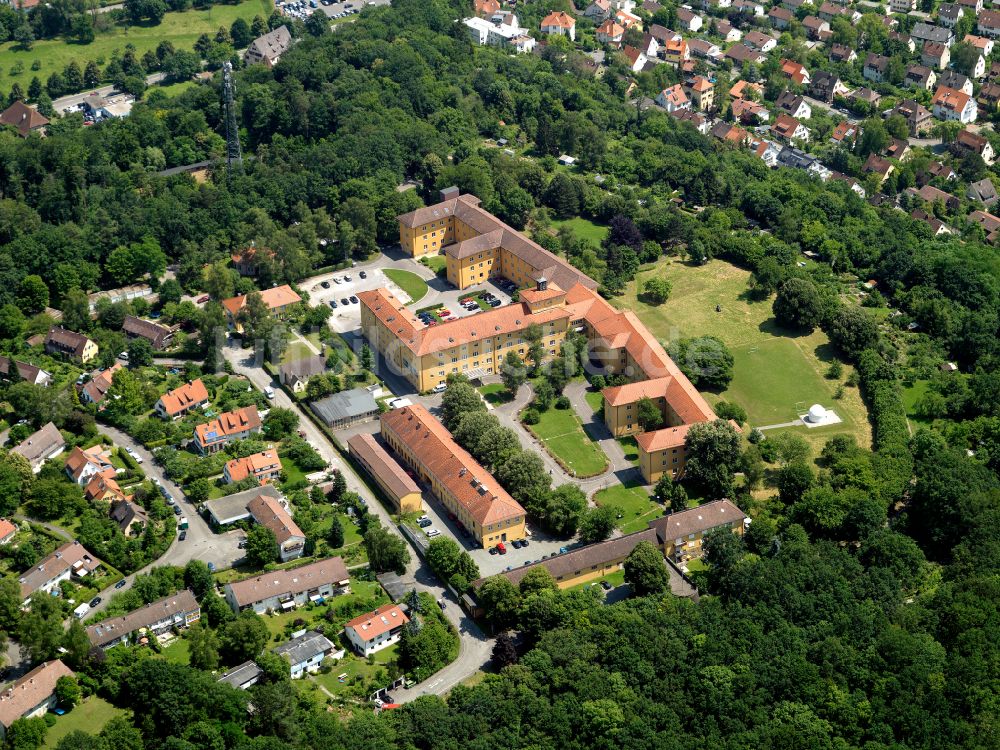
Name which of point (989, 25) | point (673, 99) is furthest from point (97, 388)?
point (989, 25)

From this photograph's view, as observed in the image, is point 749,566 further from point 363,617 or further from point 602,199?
point 602,199

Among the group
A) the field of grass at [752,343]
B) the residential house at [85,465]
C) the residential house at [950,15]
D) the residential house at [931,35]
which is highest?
the residential house at [950,15]

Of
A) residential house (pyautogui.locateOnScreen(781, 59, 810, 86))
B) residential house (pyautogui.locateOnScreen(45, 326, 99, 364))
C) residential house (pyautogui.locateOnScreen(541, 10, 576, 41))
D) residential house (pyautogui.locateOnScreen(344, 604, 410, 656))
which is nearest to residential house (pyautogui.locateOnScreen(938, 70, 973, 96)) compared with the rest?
residential house (pyautogui.locateOnScreen(781, 59, 810, 86))

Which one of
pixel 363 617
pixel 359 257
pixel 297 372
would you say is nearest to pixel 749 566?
pixel 363 617

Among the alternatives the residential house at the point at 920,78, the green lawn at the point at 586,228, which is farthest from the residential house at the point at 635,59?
the green lawn at the point at 586,228

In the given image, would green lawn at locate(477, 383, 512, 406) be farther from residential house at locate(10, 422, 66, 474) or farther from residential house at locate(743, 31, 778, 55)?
residential house at locate(743, 31, 778, 55)

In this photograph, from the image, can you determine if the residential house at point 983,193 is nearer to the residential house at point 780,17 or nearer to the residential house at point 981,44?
the residential house at point 981,44

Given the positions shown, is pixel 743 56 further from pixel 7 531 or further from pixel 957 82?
pixel 7 531
